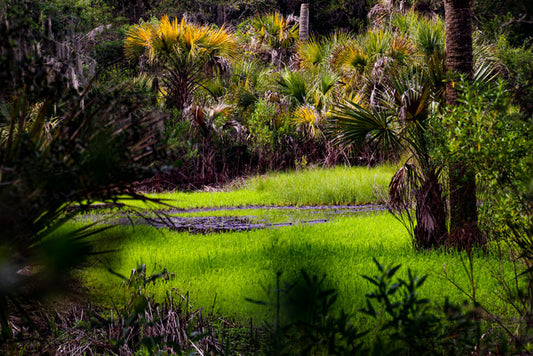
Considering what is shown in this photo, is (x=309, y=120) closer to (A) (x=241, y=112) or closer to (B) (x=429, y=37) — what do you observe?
(A) (x=241, y=112)

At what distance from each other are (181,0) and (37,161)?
89.2 feet

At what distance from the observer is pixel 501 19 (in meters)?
20.6

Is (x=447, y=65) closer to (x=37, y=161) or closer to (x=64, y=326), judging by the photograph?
(x=64, y=326)

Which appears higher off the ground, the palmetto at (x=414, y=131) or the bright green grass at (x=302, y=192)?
the palmetto at (x=414, y=131)

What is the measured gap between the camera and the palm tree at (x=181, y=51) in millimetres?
14844

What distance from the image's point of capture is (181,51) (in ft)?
49.0

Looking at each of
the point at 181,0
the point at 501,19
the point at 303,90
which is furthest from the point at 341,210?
the point at 181,0

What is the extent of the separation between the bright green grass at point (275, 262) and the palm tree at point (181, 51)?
8635mm

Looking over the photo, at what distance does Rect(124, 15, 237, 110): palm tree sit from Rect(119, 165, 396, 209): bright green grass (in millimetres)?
4231

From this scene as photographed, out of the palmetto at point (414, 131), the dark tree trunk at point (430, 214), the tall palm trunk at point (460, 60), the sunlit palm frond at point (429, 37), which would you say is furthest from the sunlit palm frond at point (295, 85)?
the dark tree trunk at point (430, 214)

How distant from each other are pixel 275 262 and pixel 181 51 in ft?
35.4

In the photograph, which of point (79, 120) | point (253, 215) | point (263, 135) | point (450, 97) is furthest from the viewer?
point (263, 135)

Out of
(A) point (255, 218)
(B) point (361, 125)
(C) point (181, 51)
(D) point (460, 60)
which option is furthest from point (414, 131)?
(C) point (181, 51)

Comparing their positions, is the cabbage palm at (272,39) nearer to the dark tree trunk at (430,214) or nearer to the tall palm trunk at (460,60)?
the tall palm trunk at (460,60)
